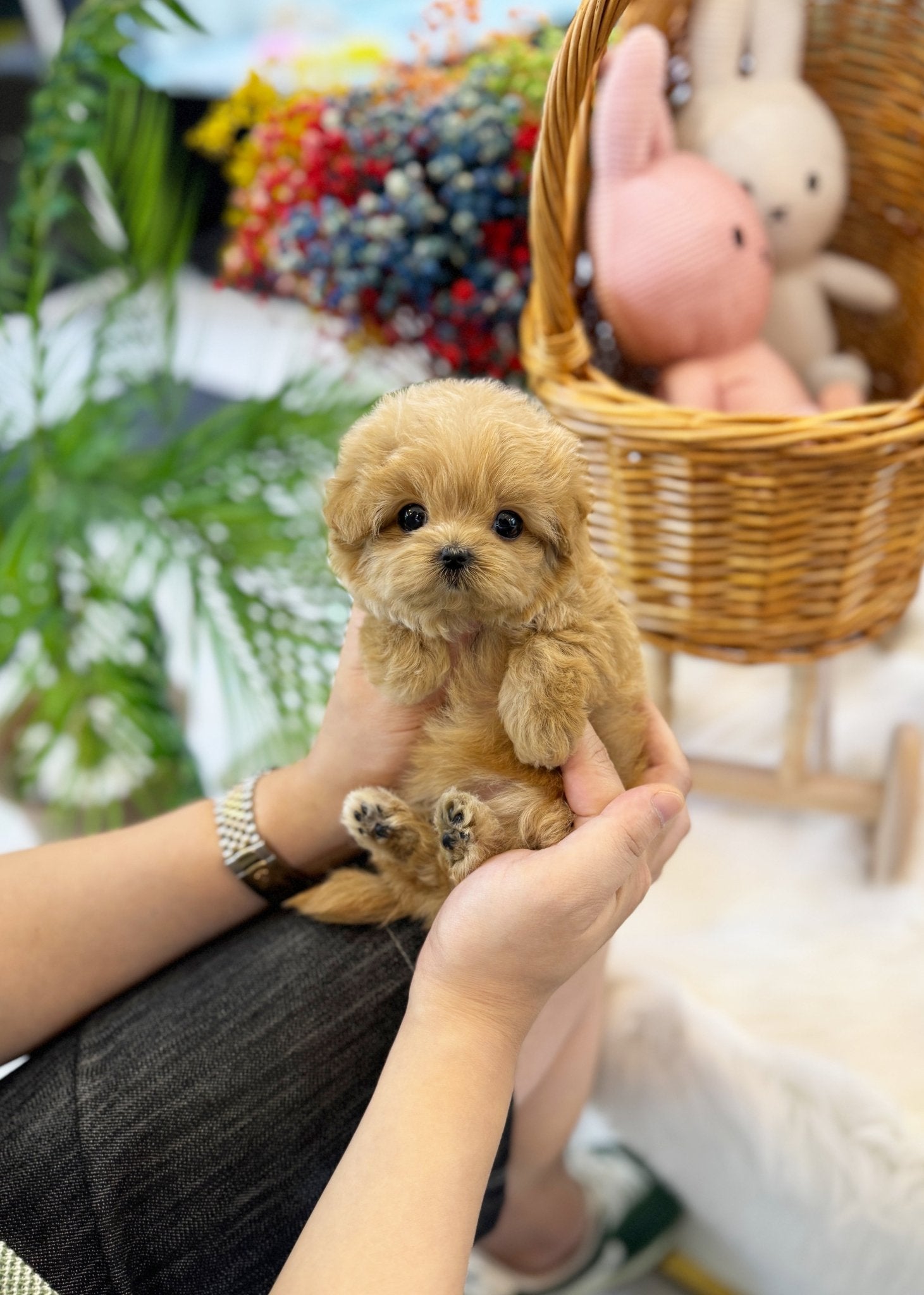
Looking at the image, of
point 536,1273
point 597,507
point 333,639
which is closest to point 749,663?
point 597,507

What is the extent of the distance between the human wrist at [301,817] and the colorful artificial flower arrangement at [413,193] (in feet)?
2.33

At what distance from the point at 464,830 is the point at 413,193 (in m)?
0.89

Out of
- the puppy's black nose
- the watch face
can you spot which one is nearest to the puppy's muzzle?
the puppy's black nose

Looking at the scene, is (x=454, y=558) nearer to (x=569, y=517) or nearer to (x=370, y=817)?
(x=569, y=517)

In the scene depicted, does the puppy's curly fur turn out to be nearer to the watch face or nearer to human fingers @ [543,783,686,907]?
human fingers @ [543,783,686,907]

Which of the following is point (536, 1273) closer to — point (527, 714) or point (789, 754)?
point (789, 754)

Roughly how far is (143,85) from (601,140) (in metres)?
0.57

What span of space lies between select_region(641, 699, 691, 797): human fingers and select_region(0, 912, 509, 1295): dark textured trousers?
0.23 meters

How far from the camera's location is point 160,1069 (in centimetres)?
67

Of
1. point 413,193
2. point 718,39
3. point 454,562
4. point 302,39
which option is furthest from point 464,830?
point 302,39

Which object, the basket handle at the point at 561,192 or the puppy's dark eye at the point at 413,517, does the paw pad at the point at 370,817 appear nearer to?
the puppy's dark eye at the point at 413,517

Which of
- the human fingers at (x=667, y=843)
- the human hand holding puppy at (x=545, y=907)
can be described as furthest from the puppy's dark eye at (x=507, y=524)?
the human fingers at (x=667, y=843)

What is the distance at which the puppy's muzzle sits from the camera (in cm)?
50

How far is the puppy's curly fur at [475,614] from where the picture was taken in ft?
1.69
